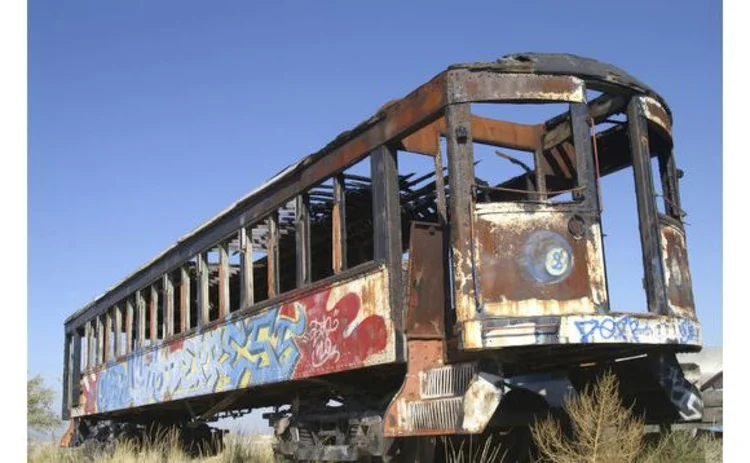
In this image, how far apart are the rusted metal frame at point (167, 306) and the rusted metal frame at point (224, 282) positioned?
92.3 inches

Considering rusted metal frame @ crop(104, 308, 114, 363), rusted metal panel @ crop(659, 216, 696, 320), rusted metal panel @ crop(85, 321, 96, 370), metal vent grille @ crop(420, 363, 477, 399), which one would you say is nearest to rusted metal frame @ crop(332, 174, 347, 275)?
metal vent grille @ crop(420, 363, 477, 399)

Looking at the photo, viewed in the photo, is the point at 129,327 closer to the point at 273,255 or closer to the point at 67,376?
the point at 67,376

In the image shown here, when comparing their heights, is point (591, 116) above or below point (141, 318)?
above

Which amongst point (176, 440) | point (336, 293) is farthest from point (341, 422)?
point (176, 440)

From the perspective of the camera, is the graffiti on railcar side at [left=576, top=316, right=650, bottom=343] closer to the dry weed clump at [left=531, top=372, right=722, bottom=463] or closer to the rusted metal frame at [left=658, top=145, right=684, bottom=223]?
the dry weed clump at [left=531, top=372, right=722, bottom=463]

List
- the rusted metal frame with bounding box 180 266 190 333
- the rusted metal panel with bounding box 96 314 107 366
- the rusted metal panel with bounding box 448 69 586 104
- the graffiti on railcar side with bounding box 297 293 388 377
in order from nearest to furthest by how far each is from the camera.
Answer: the rusted metal panel with bounding box 448 69 586 104
the graffiti on railcar side with bounding box 297 293 388 377
the rusted metal frame with bounding box 180 266 190 333
the rusted metal panel with bounding box 96 314 107 366

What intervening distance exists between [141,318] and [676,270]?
11062mm

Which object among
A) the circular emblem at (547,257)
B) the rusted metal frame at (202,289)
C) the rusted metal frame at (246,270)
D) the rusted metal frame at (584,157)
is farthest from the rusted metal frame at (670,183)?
the rusted metal frame at (202,289)

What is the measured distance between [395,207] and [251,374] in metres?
3.61

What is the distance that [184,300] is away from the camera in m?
13.8

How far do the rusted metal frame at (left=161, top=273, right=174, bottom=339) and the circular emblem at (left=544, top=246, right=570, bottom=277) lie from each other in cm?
848

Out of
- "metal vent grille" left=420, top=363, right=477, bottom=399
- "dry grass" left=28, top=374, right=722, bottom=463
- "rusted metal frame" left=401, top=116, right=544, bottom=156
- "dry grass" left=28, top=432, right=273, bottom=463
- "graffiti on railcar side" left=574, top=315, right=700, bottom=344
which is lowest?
"dry grass" left=28, top=432, right=273, bottom=463

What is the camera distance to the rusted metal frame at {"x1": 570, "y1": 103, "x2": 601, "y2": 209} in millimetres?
7379

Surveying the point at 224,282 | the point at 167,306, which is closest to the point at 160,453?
the point at 167,306
